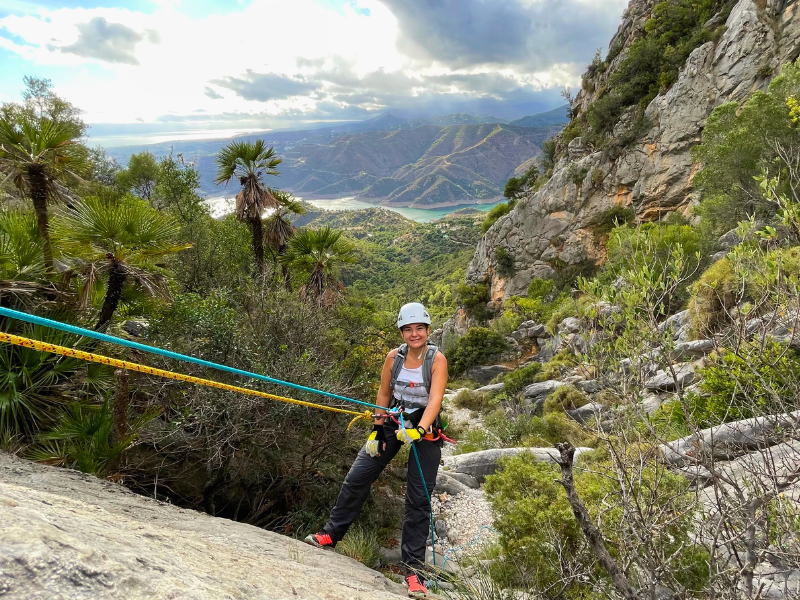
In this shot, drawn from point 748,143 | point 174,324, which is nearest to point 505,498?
point 174,324

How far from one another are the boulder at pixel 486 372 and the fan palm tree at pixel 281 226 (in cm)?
1584

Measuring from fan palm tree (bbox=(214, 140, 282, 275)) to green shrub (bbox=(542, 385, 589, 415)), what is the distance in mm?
10527

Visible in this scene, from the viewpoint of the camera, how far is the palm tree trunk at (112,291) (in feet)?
14.8

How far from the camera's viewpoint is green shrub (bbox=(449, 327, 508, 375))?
26688mm

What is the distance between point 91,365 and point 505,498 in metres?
4.38

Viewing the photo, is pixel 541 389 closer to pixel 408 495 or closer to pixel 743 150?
pixel 743 150

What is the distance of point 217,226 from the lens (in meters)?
13.1

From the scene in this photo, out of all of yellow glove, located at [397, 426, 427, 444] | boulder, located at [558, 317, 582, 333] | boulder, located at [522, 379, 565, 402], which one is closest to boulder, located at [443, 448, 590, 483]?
Answer: yellow glove, located at [397, 426, 427, 444]

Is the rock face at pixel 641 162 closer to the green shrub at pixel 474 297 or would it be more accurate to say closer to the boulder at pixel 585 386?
the green shrub at pixel 474 297

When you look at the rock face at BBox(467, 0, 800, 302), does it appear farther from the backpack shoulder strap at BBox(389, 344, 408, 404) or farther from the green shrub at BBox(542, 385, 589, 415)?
the backpack shoulder strap at BBox(389, 344, 408, 404)

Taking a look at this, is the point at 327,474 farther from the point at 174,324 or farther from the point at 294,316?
the point at 174,324

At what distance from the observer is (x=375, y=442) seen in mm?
3566

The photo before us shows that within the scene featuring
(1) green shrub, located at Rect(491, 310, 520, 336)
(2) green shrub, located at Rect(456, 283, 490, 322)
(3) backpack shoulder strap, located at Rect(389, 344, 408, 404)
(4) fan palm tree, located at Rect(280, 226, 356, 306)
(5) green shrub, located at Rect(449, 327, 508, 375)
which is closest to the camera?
(3) backpack shoulder strap, located at Rect(389, 344, 408, 404)

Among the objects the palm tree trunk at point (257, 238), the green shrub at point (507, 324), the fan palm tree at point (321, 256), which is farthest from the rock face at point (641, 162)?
the palm tree trunk at point (257, 238)
